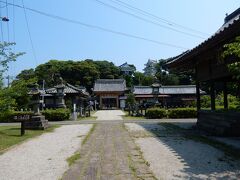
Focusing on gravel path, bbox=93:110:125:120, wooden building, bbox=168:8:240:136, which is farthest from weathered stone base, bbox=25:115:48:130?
gravel path, bbox=93:110:125:120

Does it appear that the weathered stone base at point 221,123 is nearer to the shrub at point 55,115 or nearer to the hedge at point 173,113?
the hedge at point 173,113

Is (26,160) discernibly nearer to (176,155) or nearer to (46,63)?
(176,155)

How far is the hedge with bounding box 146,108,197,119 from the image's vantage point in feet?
96.4

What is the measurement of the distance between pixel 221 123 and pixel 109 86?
5534 centimetres

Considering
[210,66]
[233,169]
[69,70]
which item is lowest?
[233,169]

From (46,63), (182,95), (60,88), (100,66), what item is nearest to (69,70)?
(46,63)

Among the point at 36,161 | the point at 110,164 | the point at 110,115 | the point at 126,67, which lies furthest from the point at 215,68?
the point at 126,67

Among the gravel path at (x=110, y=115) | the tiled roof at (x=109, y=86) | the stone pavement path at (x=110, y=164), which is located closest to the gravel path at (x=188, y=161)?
the stone pavement path at (x=110, y=164)

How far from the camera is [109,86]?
226 feet

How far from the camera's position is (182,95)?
5953 cm

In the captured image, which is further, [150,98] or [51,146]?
[150,98]

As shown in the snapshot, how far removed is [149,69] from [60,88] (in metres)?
76.9

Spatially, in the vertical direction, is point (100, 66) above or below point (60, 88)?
above

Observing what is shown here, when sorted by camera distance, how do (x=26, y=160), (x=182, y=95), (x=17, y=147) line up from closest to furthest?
(x=26, y=160)
(x=17, y=147)
(x=182, y=95)
